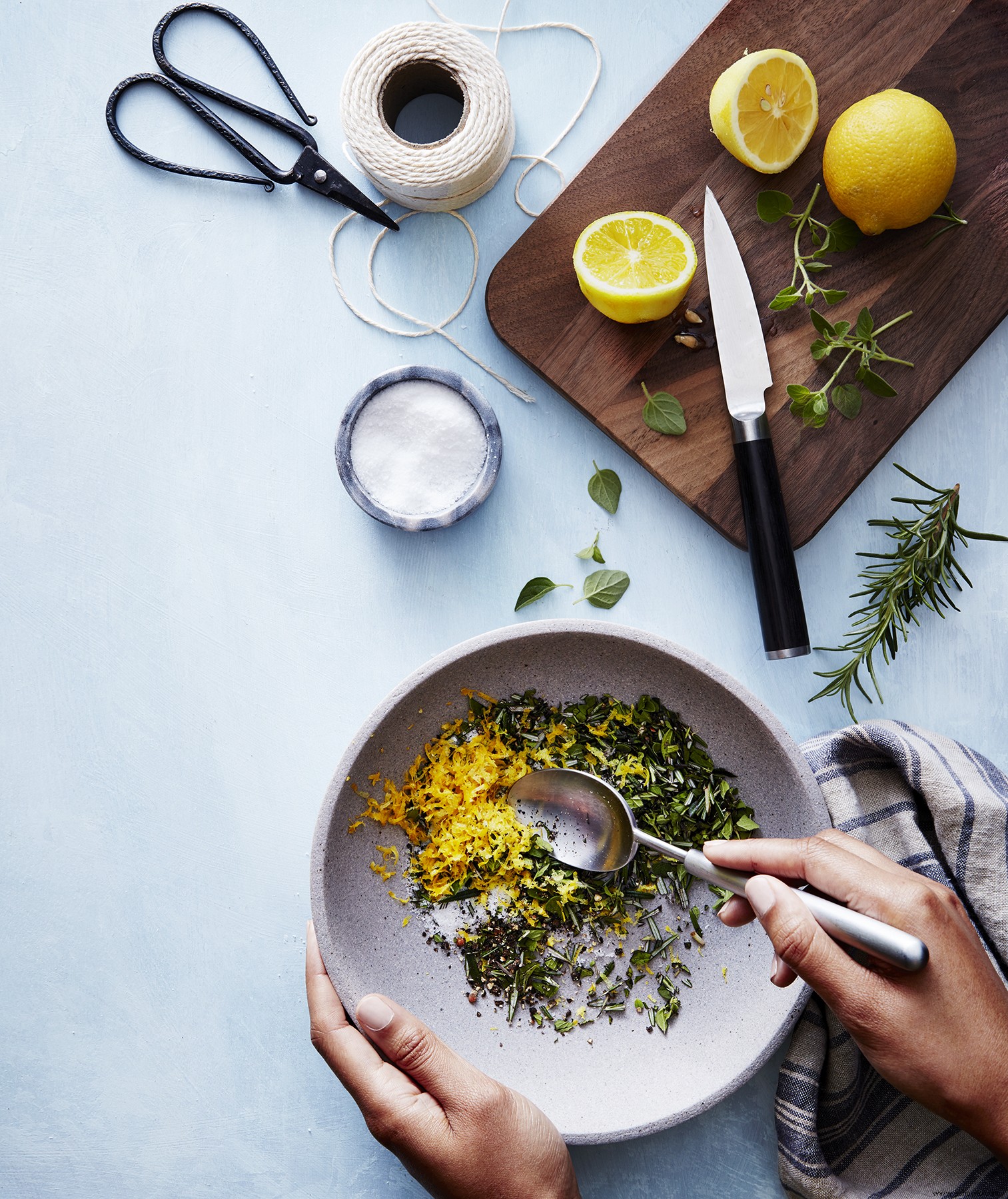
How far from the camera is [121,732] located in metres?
1.24

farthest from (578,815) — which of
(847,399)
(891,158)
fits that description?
(891,158)

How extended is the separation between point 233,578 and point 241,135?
1.98 feet

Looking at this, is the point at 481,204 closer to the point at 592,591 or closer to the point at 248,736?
the point at 592,591

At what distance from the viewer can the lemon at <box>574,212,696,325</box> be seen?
3.52 ft

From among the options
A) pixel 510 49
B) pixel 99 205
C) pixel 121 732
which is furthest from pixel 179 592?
pixel 510 49

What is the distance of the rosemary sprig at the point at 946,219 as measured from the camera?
3.63 feet

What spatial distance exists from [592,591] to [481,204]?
0.55 metres

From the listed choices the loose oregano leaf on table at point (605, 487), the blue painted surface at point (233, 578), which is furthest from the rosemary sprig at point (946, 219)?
the loose oregano leaf on table at point (605, 487)

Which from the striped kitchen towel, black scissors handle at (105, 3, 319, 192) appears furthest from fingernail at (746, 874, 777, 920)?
black scissors handle at (105, 3, 319, 192)

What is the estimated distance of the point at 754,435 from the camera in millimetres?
1105

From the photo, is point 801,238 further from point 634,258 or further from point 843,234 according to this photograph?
point 634,258

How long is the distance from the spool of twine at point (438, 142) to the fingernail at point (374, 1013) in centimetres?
96

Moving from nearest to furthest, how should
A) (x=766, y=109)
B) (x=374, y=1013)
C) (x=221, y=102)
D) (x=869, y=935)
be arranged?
1. (x=869, y=935)
2. (x=374, y=1013)
3. (x=766, y=109)
4. (x=221, y=102)

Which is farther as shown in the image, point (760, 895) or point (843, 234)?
point (843, 234)
